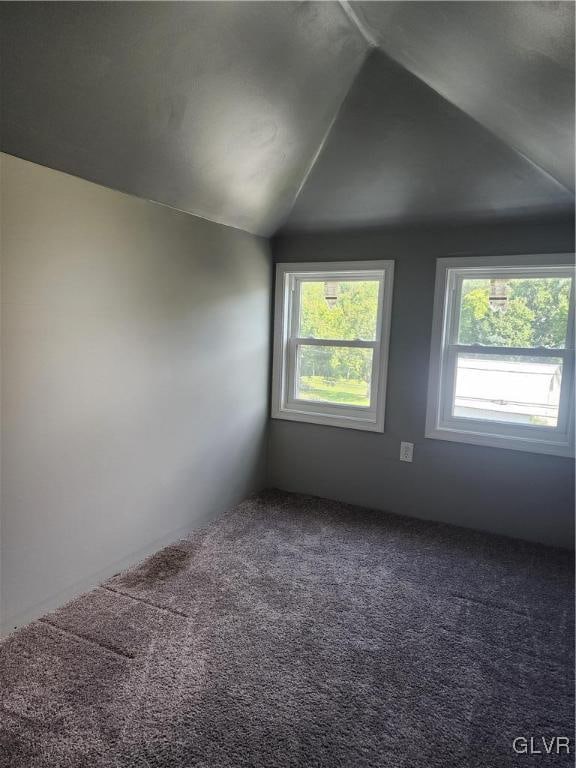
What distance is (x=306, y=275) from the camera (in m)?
3.64

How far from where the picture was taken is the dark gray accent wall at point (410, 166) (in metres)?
2.31

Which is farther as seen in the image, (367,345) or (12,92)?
(367,345)

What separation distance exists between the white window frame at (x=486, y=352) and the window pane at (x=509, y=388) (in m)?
0.04

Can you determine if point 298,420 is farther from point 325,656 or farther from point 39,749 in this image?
point 39,749

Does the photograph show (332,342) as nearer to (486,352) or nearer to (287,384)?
(287,384)

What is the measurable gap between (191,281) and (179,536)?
151 centimetres

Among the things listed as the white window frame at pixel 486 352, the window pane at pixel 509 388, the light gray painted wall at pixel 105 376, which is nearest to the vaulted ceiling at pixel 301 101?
the light gray painted wall at pixel 105 376

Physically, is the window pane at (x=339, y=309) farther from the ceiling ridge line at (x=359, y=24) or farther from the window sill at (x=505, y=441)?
the ceiling ridge line at (x=359, y=24)

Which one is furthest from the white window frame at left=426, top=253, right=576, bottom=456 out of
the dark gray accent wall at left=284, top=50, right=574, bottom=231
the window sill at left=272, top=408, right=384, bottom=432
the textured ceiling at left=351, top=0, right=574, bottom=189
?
the textured ceiling at left=351, top=0, right=574, bottom=189

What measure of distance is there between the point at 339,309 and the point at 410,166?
3.71ft

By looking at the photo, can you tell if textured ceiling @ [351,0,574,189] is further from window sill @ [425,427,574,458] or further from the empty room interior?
window sill @ [425,427,574,458]

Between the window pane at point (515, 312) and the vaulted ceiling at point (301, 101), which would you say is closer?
the vaulted ceiling at point (301, 101)

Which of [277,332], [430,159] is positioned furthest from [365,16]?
[277,332]

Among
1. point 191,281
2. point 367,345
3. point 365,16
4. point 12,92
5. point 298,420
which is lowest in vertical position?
point 298,420
